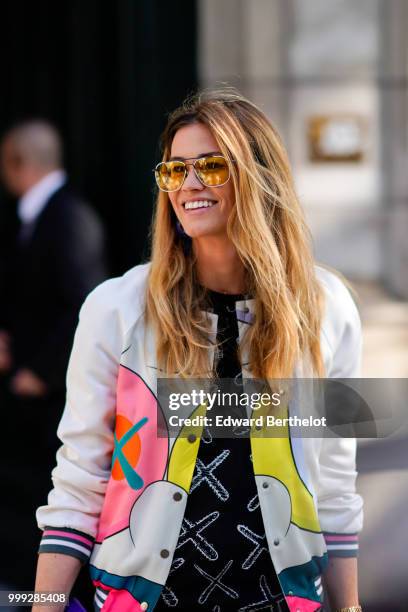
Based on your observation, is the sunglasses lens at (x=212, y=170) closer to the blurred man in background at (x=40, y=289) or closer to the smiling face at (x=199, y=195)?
the smiling face at (x=199, y=195)

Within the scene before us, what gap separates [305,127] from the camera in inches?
220

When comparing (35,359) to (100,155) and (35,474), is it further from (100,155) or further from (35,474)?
(100,155)

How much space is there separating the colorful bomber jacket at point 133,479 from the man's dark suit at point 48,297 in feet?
7.63

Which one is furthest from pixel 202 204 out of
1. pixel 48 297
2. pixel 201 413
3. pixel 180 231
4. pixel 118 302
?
pixel 48 297

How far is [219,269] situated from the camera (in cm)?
218

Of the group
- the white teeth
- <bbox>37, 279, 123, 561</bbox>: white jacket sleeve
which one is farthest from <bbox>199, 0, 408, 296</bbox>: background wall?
<bbox>37, 279, 123, 561</bbox>: white jacket sleeve

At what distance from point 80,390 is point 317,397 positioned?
51cm

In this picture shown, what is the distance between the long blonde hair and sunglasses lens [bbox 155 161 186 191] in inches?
2.4

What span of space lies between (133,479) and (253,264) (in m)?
0.52

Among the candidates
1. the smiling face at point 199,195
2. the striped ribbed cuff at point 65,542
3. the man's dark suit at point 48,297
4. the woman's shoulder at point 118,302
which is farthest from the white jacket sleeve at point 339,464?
the man's dark suit at point 48,297

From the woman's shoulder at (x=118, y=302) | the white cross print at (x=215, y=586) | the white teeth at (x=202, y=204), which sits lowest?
the white cross print at (x=215, y=586)

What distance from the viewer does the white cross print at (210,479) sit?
199 cm

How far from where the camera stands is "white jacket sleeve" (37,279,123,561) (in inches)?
80.1

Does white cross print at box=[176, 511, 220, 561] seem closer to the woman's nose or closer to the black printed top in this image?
the black printed top
